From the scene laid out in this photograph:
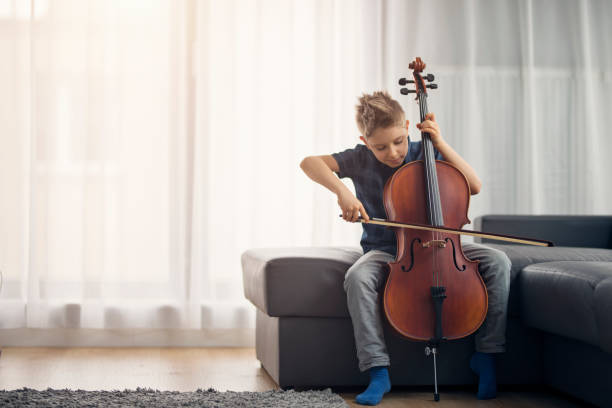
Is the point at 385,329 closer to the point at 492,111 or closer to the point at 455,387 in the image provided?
the point at 455,387

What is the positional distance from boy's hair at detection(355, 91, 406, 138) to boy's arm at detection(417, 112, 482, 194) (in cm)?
8

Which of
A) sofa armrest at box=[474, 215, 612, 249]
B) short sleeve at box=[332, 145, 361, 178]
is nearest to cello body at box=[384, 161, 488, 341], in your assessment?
short sleeve at box=[332, 145, 361, 178]

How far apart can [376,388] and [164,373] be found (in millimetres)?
817

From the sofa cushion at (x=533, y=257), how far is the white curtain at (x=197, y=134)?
1072 mm

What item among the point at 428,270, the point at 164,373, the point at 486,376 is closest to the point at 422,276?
the point at 428,270

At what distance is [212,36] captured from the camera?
10.3 ft

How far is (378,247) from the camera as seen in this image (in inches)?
83.1

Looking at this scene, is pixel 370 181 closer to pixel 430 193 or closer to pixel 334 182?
pixel 334 182

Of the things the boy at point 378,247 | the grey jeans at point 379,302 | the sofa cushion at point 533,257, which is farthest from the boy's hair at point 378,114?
the sofa cushion at point 533,257

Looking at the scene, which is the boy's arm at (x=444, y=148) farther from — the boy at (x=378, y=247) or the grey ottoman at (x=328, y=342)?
the grey ottoman at (x=328, y=342)

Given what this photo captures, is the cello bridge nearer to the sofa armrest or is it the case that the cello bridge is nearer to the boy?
the boy

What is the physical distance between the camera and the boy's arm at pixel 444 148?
199 centimetres

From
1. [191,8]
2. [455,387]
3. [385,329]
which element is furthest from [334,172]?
[191,8]

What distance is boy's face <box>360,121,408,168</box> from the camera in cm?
203
